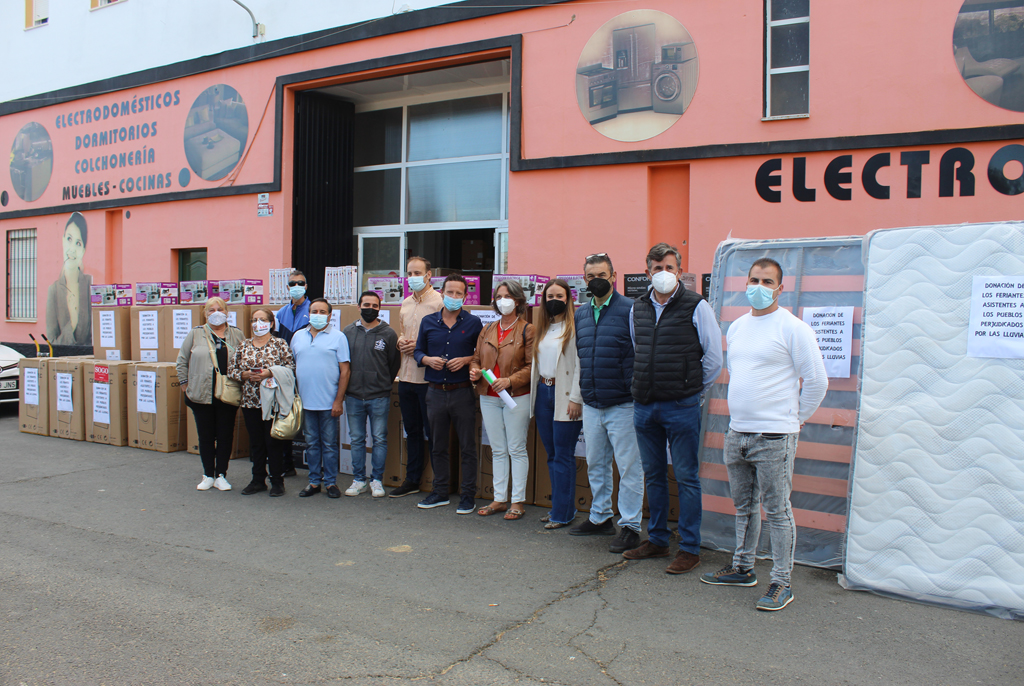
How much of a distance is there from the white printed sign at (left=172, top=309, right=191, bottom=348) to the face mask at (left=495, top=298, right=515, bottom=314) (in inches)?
207

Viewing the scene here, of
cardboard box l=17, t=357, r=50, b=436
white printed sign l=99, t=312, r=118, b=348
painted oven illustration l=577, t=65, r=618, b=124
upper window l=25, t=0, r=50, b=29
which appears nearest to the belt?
painted oven illustration l=577, t=65, r=618, b=124

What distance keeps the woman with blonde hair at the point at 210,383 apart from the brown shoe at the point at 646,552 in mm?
4242

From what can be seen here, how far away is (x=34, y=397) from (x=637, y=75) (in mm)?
9418

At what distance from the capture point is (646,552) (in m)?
5.34

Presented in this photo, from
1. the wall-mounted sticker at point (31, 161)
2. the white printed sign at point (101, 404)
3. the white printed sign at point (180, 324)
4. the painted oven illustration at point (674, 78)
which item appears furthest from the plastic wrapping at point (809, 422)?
the wall-mounted sticker at point (31, 161)

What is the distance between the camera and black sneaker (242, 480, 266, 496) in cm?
720

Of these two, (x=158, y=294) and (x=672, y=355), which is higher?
(x=158, y=294)

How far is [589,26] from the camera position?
9.24 m

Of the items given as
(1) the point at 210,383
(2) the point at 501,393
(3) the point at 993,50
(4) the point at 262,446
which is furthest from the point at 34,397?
(3) the point at 993,50

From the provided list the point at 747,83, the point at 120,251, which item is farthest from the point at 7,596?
the point at 120,251

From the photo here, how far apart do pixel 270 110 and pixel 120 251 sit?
4.64m

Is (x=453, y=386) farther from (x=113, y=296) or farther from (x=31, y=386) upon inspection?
(x=31, y=386)

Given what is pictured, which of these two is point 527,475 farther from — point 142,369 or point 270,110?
point 270,110

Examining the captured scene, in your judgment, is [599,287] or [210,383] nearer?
[599,287]
